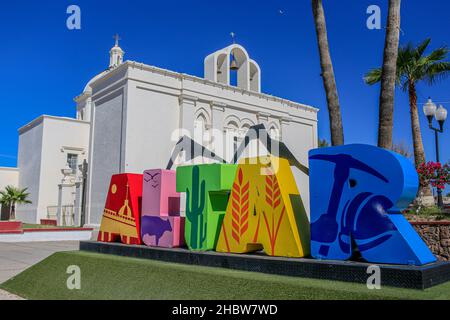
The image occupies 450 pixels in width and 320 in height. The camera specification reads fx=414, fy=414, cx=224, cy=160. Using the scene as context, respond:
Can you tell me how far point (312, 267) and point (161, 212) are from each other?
370 cm

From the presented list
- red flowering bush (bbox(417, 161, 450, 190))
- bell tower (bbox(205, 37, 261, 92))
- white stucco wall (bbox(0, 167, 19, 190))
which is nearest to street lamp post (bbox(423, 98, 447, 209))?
red flowering bush (bbox(417, 161, 450, 190))

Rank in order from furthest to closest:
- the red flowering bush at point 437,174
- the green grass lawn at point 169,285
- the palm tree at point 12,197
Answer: the palm tree at point 12,197 → the red flowering bush at point 437,174 → the green grass lawn at point 169,285

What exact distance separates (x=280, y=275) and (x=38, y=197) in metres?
27.0

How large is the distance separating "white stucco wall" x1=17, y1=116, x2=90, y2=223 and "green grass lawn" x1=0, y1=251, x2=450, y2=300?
21846mm

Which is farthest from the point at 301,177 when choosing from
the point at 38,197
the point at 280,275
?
the point at 280,275

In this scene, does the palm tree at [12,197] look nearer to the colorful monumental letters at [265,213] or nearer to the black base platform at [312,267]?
the black base platform at [312,267]

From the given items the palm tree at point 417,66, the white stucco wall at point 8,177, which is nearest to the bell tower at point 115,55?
the white stucco wall at point 8,177

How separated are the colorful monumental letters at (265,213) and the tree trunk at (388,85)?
3.13 metres

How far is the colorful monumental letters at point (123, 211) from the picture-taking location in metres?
8.86

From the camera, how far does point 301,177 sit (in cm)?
2769

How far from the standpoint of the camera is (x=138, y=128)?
72.9 ft
